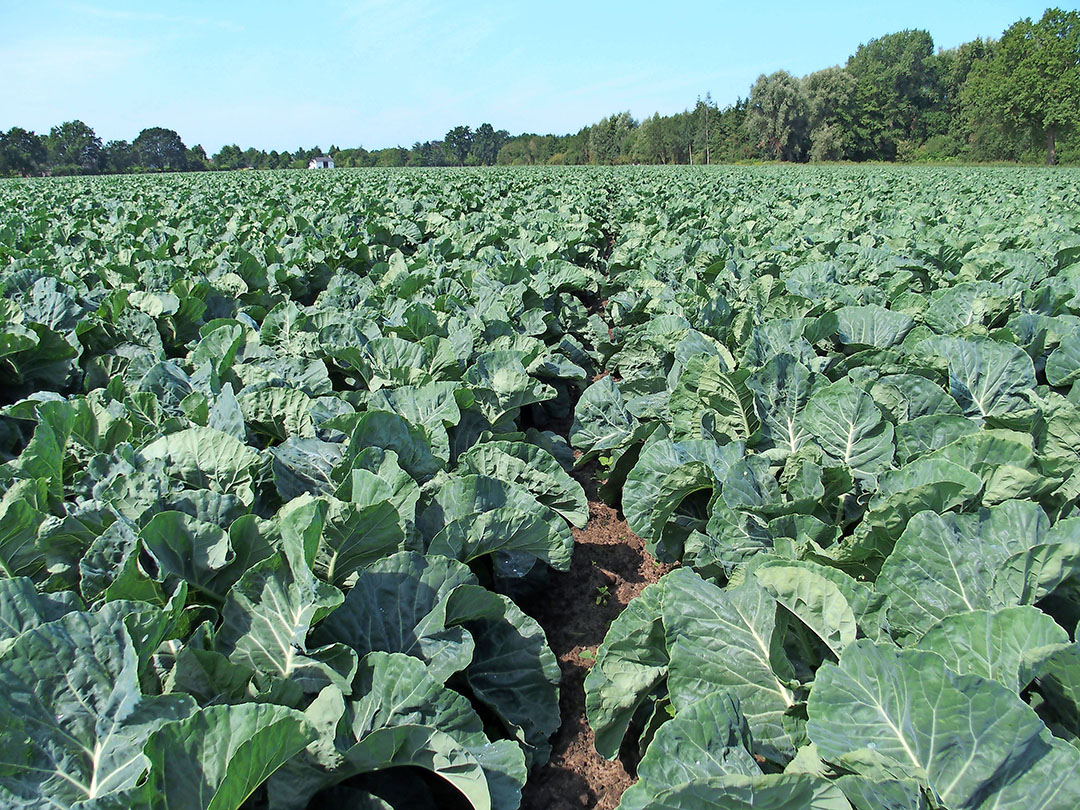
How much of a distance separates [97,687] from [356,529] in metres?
0.73

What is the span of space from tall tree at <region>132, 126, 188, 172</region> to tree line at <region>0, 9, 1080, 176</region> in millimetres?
147

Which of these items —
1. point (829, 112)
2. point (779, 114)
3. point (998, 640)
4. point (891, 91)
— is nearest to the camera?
point (998, 640)

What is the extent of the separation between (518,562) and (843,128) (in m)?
75.5

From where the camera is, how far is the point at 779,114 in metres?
62.5

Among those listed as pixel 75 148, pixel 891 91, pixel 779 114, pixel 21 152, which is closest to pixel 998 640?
pixel 779 114

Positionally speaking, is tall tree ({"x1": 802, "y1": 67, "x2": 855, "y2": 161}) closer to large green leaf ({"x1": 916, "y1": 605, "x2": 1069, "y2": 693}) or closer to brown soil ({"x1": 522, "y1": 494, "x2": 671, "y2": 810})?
brown soil ({"x1": 522, "y1": 494, "x2": 671, "y2": 810})

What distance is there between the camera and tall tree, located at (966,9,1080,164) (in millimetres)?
Result: 49688

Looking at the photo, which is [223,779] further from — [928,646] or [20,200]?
[20,200]

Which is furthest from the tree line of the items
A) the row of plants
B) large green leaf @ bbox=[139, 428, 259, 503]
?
large green leaf @ bbox=[139, 428, 259, 503]

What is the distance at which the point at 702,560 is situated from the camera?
273 centimetres

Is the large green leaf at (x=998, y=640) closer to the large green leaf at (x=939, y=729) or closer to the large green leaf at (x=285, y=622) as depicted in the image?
the large green leaf at (x=939, y=729)

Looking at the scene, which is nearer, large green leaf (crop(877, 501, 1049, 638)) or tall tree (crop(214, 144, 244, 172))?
large green leaf (crop(877, 501, 1049, 638))

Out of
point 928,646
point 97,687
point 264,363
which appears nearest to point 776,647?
→ point 928,646

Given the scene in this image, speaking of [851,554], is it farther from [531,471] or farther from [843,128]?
[843,128]
